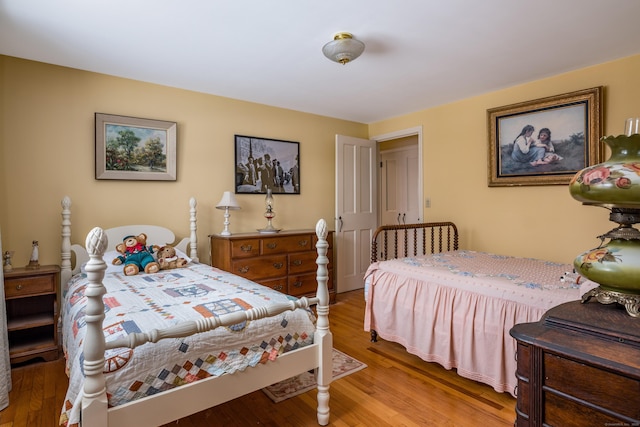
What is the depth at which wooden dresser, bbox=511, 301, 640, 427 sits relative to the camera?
2.48ft

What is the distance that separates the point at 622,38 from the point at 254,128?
330cm

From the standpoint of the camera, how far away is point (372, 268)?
2889 millimetres

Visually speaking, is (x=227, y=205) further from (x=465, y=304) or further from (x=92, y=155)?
(x=465, y=304)

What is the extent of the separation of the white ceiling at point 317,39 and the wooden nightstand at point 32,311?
1.70 m

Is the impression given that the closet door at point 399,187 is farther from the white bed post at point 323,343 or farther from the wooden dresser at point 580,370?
the wooden dresser at point 580,370

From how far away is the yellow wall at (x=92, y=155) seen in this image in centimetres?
268

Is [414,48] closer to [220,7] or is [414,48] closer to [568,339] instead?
[220,7]

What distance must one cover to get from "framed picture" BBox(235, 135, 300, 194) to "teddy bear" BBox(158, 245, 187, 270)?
111 centimetres

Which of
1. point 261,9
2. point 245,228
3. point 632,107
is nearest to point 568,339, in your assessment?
point 261,9

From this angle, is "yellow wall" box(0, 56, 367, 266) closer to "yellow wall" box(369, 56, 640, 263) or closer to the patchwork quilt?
the patchwork quilt

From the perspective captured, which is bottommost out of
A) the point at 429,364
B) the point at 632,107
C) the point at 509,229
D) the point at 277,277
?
the point at 429,364

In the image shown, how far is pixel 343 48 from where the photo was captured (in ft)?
7.79

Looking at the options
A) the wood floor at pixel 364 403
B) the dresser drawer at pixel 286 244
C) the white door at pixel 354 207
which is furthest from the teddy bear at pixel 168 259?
the white door at pixel 354 207

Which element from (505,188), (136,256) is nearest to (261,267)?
(136,256)
